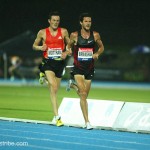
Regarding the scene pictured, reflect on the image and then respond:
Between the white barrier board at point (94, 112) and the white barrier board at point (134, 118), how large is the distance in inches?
6.2

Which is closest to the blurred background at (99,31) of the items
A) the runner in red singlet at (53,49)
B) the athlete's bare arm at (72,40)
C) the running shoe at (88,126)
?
the runner in red singlet at (53,49)

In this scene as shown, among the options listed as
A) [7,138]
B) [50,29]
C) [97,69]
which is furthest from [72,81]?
[97,69]

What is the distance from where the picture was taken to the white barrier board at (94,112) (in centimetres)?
1084

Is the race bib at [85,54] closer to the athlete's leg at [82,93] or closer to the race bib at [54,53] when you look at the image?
the athlete's leg at [82,93]

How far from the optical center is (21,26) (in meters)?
37.1

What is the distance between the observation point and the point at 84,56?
1079cm

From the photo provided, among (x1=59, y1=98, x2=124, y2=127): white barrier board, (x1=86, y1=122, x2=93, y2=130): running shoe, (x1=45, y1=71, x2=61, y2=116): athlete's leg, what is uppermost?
(x1=45, y1=71, x2=61, y2=116): athlete's leg

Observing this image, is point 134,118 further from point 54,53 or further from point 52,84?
point 54,53

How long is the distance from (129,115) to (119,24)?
2686 cm

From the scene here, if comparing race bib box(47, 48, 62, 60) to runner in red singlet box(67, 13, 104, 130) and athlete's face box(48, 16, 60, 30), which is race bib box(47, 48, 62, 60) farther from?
athlete's face box(48, 16, 60, 30)

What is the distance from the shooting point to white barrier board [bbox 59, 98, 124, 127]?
10.8 meters

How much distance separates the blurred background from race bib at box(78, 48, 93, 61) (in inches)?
731

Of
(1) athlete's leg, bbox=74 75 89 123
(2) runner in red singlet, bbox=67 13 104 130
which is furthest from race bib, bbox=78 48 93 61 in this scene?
(1) athlete's leg, bbox=74 75 89 123

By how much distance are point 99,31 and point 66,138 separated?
25914 mm
